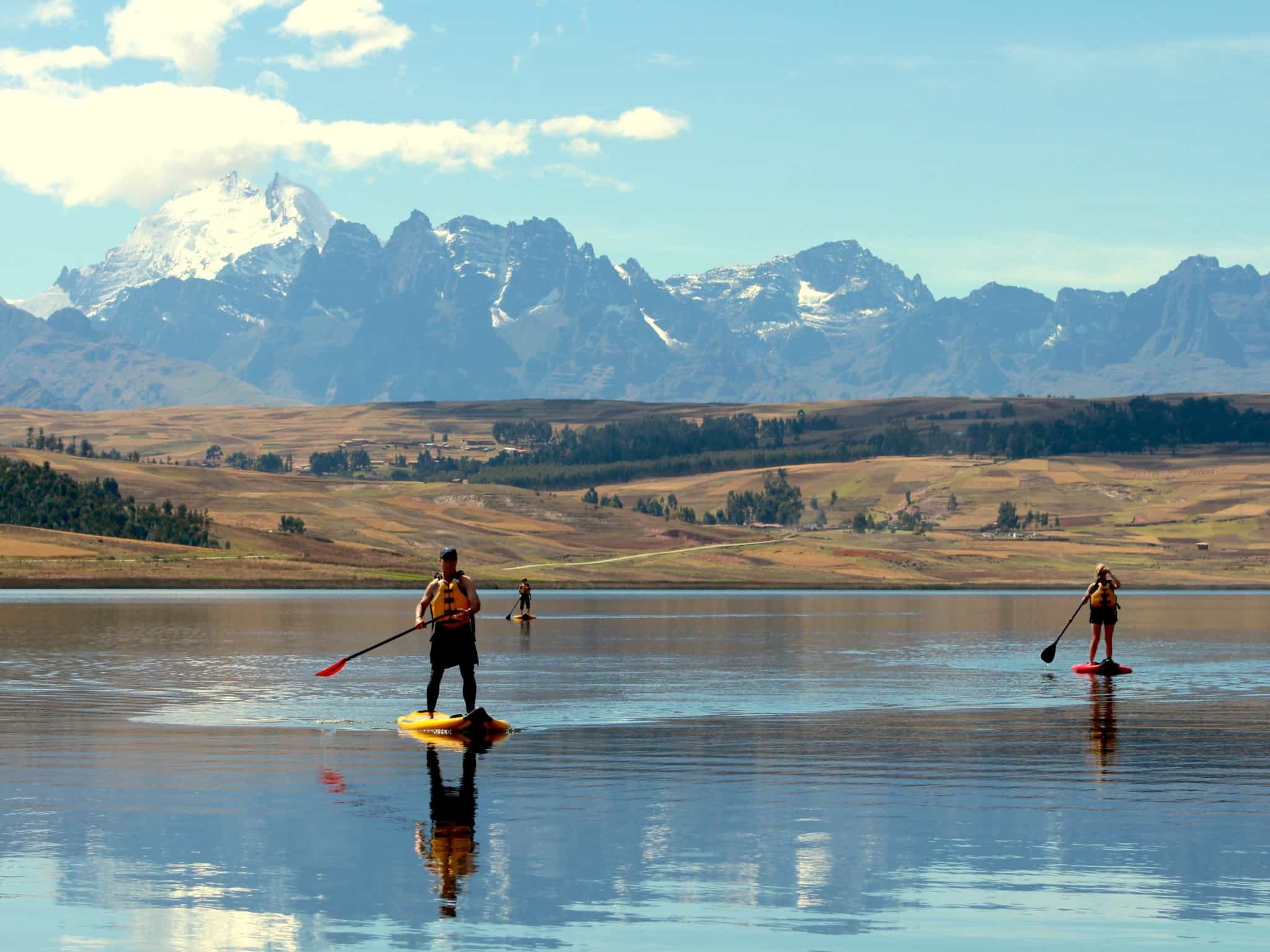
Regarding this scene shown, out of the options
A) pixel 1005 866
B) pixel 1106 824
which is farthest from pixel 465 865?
pixel 1106 824

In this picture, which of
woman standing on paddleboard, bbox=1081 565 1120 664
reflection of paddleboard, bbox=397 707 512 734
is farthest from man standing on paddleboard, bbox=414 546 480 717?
woman standing on paddleboard, bbox=1081 565 1120 664

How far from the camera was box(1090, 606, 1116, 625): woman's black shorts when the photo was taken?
49.5m

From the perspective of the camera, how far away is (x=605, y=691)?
42.6 meters

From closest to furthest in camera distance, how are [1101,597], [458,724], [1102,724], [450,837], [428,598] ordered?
[450,837] → [458,724] → [428,598] → [1102,724] → [1101,597]

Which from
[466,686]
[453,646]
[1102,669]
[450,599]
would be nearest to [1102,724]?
[466,686]

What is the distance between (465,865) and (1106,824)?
820cm

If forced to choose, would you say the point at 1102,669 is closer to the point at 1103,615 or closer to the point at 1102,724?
the point at 1103,615

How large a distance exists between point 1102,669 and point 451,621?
23578 mm

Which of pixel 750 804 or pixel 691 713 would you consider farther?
pixel 691 713

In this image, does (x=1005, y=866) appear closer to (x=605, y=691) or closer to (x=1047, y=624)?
(x=605, y=691)

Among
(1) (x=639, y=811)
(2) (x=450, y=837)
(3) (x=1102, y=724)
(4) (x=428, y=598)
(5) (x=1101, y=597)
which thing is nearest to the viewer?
(2) (x=450, y=837)

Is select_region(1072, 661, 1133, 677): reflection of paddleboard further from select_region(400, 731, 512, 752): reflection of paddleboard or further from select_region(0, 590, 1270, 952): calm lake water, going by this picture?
select_region(400, 731, 512, 752): reflection of paddleboard

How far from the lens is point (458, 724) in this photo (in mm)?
31703

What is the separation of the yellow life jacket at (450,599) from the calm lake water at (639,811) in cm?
242
